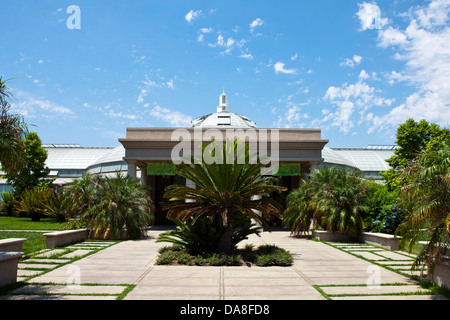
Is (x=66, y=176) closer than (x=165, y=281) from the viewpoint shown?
No

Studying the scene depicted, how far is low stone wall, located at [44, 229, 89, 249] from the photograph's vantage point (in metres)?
12.4

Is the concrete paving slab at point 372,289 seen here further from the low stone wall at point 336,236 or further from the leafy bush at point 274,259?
the low stone wall at point 336,236

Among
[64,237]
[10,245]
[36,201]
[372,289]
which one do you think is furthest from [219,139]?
[372,289]

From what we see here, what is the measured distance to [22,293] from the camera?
256 inches

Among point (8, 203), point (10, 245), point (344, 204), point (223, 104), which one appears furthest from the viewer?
point (223, 104)

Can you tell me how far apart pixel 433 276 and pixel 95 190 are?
13.8m

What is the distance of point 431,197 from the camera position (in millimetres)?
6883

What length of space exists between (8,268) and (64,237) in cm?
653

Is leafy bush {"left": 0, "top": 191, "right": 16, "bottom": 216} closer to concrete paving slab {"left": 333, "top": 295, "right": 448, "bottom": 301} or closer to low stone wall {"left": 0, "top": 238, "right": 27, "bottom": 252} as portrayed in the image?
low stone wall {"left": 0, "top": 238, "right": 27, "bottom": 252}

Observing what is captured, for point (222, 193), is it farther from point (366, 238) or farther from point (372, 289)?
point (366, 238)

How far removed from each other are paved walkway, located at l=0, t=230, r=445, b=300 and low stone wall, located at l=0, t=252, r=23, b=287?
Result: 346 millimetres

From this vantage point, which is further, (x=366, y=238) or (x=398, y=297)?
(x=366, y=238)
